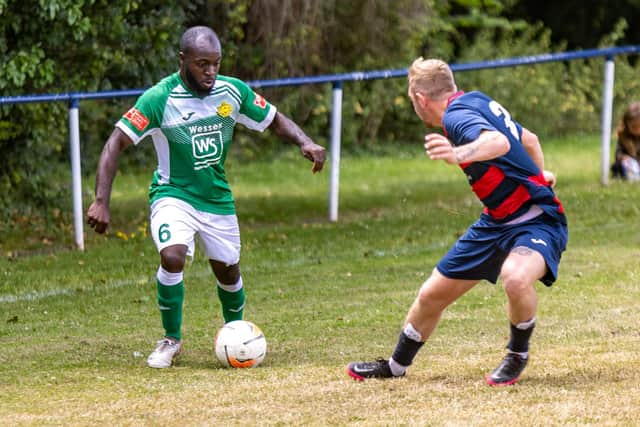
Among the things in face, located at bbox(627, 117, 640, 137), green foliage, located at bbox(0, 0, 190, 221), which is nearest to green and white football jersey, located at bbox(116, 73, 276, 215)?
green foliage, located at bbox(0, 0, 190, 221)

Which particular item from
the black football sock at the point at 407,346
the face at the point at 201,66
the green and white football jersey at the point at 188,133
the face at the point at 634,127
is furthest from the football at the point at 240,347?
the face at the point at 634,127

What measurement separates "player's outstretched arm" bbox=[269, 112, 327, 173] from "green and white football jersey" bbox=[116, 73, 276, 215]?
0.33 metres

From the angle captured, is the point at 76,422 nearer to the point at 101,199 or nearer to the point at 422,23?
the point at 101,199

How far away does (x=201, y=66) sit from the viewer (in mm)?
7102

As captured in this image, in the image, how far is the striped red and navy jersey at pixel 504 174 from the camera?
20.1 feet

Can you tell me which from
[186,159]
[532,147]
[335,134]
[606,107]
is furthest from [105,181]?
[606,107]

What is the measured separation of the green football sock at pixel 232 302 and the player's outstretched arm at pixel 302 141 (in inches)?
36.2

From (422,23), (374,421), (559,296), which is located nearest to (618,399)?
(374,421)

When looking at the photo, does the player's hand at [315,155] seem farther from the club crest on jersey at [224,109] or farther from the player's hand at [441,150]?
the player's hand at [441,150]

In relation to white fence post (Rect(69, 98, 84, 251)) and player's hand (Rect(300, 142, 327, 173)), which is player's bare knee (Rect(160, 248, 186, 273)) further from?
white fence post (Rect(69, 98, 84, 251))

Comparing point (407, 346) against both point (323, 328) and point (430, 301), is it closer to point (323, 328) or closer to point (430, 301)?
point (430, 301)

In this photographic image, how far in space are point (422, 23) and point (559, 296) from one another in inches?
419

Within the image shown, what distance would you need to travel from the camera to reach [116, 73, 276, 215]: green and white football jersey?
718 cm

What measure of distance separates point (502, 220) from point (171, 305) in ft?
6.70
